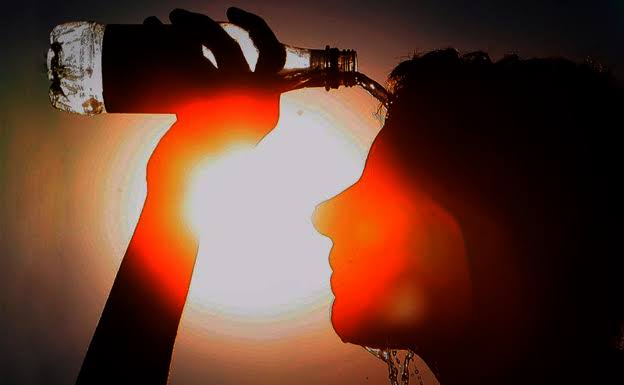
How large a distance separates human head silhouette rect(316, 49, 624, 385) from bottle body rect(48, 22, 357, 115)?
0.18 m

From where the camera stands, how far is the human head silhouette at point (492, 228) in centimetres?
65

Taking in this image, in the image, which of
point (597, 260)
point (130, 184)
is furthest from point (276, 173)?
point (597, 260)

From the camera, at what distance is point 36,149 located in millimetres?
1157

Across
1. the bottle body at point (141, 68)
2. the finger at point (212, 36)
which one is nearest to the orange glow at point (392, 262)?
the bottle body at point (141, 68)

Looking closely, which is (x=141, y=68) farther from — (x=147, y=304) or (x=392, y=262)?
(x=392, y=262)

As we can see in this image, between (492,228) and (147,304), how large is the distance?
0.52 metres

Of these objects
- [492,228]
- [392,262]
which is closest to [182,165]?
[392,262]

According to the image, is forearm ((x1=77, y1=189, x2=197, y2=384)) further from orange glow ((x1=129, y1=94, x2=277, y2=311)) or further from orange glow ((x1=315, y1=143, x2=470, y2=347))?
orange glow ((x1=315, y1=143, x2=470, y2=347))

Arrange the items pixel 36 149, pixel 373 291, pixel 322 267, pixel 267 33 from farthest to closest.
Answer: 1. pixel 322 267
2. pixel 36 149
3. pixel 373 291
4. pixel 267 33

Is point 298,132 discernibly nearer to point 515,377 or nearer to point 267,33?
point 267,33

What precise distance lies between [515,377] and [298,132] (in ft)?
2.50

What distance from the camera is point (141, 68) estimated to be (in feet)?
2.44

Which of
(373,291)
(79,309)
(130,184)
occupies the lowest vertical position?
(79,309)

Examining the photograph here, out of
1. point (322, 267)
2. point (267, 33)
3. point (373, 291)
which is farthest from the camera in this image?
point (322, 267)
